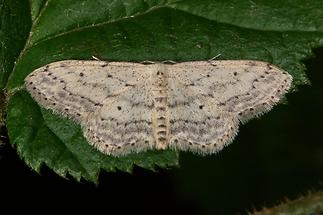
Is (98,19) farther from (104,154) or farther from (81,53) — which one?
(104,154)

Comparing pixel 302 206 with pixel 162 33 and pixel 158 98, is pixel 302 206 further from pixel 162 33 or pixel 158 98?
pixel 162 33

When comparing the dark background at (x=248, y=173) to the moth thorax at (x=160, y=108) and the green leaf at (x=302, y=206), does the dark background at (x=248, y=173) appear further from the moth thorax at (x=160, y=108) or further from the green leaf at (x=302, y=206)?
the green leaf at (x=302, y=206)

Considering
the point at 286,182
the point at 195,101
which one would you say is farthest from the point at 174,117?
the point at 286,182

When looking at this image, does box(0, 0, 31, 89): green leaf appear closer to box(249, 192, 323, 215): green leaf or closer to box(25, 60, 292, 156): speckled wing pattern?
box(25, 60, 292, 156): speckled wing pattern

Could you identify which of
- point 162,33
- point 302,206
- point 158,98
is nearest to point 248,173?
point 158,98

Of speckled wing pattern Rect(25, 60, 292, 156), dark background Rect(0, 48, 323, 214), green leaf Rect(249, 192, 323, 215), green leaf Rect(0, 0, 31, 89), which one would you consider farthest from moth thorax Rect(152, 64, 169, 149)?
dark background Rect(0, 48, 323, 214)

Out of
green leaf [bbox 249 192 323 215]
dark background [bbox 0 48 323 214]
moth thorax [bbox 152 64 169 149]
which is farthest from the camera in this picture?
dark background [bbox 0 48 323 214]
